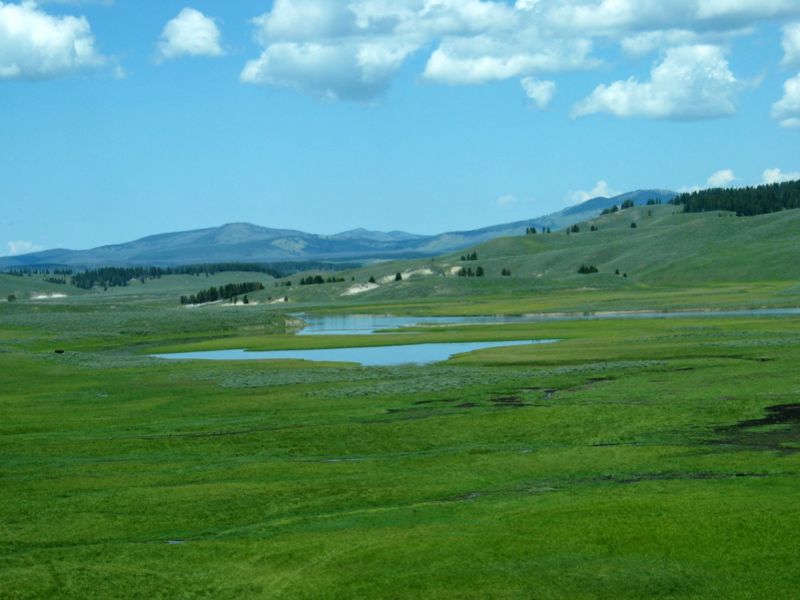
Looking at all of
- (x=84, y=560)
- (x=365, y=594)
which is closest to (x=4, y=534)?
(x=84, y=560)

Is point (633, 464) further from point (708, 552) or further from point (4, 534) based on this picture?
point (4, 534)

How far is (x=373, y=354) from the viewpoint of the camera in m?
87.9

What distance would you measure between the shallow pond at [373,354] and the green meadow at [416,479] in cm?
751

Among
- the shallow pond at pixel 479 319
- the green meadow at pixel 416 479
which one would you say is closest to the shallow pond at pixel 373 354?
the green meadow at pixel 416 479

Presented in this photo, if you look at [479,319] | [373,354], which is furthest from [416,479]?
[479,319]

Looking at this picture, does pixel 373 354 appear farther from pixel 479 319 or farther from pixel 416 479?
pixel 416 479

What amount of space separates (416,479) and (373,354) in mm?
53329

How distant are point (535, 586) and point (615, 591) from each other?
1.62m

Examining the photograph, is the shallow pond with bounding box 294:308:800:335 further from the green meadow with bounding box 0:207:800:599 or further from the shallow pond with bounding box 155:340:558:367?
the green meadow with bounding box 0:207:800:599

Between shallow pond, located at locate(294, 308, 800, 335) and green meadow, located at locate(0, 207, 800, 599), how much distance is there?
42.1 metres

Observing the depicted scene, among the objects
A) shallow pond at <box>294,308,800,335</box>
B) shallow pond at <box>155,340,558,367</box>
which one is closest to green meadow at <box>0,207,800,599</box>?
shallow pond at <box>155,340,558,367</box>

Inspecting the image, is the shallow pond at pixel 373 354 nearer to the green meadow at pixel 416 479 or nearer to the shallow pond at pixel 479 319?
the green meadow at pixel 416 479

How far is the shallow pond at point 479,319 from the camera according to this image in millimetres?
117062

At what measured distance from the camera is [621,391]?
54.2 m
